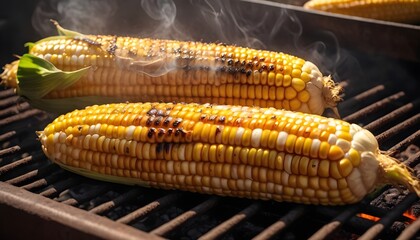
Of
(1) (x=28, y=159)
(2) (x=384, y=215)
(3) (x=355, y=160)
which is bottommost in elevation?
(1) (x=28, y=159)

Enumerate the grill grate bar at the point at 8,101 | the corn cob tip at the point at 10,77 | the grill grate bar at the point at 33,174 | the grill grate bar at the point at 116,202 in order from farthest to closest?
the grill grate bar at the point at 8,101 < the corn cob tip at the point at 10,77 < the grill grate bar at the point at 33,174 < the grill grate bar at the point at 116,202

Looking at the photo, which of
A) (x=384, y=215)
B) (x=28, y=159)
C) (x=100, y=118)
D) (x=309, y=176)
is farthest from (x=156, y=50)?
(x=384, y=215)

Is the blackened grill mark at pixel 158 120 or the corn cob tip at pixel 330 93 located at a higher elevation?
the corn cob tip at pixel 330 93

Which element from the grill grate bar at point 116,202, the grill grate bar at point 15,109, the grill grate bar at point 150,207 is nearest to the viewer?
the grill grate bar at point 150,207

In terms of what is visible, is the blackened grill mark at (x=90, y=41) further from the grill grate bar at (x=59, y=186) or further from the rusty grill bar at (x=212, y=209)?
the grill grate bar at (x=59, y=186)

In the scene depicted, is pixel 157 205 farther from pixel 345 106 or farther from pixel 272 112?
pixel 345 106

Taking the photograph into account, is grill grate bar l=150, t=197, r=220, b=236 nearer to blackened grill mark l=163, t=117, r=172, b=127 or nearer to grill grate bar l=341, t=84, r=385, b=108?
blackened grill mark l=163, t=117, r=172, b=127

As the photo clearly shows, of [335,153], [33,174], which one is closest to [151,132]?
[33,174]

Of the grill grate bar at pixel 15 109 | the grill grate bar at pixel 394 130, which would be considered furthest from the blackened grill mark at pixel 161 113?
the grill grate bar at pixel 15 109

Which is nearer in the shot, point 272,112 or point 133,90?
point 272,112
